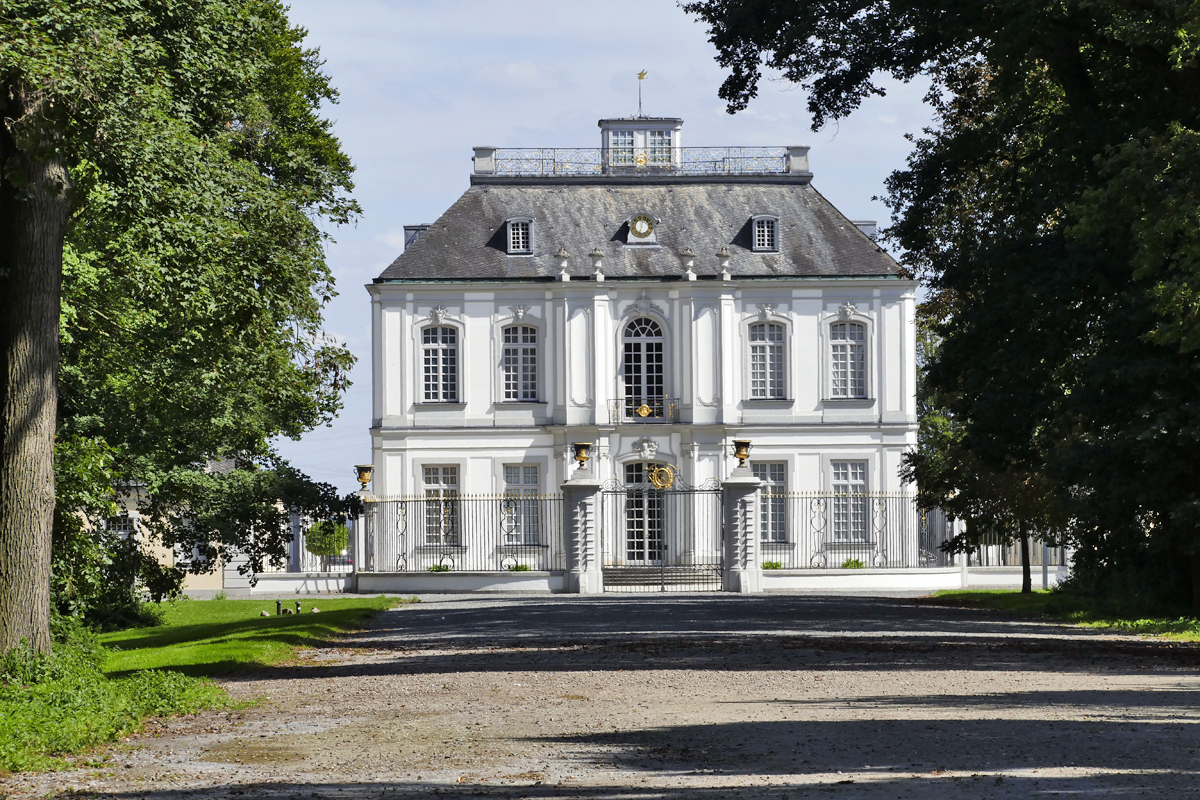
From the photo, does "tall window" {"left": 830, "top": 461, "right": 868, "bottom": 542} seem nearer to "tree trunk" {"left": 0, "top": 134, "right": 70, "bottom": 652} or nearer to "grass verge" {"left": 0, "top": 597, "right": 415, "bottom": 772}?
"grass verge" {"left": 0, "top": 597, "right": 415, "bottom": 772}

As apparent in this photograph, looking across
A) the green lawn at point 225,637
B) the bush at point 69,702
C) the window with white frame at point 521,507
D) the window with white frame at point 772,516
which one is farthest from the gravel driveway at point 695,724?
the window with white frame at point 772,516

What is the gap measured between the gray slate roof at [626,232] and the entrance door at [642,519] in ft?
18.3

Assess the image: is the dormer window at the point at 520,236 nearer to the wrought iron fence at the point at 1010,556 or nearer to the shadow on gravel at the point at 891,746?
the wrought iron fence at the point at 1010,556

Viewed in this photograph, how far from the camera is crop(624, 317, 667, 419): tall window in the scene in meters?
43.4

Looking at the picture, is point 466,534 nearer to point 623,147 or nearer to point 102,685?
point 623,147

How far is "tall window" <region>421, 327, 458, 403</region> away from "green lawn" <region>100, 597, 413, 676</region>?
37.8ft

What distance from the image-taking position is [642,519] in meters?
42.6

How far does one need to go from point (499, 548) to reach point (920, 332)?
886 inches

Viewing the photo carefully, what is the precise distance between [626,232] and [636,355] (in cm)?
361

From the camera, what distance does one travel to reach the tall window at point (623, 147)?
4603 cm

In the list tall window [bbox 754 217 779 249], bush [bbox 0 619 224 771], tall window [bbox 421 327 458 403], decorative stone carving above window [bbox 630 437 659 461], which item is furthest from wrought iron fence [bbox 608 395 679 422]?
bush [bbox 0 619 224 771]

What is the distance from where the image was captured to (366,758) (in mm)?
8898

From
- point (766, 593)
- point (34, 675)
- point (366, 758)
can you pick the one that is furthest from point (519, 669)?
point (766, 593)

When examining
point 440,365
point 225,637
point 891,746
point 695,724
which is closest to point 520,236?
point 440,365
